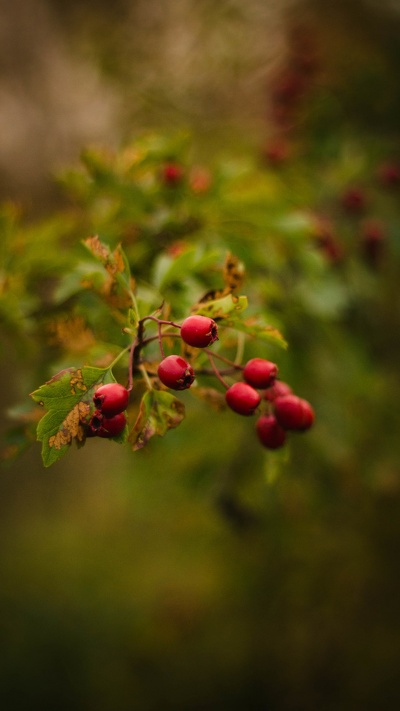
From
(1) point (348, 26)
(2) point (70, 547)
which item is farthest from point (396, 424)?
(2) point (70, 547)

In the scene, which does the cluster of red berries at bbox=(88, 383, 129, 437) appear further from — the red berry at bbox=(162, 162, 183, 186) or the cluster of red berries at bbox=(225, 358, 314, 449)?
the red berry at bbox=(162, 162, 183, 186)

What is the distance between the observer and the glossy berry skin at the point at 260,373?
0.85m

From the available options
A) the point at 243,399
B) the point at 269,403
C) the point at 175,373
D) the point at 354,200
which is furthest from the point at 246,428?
the point at 175,373

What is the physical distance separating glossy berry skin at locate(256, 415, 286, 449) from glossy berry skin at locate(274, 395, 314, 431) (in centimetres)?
3

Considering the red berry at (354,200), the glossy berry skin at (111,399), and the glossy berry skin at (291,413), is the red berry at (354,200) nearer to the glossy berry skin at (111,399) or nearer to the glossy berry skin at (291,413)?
the glossy berry skin at (291,413)

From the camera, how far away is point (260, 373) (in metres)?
0.85

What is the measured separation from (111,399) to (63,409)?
85 millimetres

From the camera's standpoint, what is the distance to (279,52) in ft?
9.12

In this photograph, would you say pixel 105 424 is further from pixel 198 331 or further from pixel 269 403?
pixel 269 403

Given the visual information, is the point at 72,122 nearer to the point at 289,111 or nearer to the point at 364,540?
the point at 289,111

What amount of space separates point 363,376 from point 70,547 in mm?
5869

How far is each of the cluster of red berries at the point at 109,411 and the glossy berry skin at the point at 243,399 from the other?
181mm

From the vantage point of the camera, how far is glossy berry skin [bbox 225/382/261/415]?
0.82 m

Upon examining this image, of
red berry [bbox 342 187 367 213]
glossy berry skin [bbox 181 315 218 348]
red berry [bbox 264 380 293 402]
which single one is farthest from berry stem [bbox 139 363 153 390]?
red berry [bbox 342 187 367 213]
